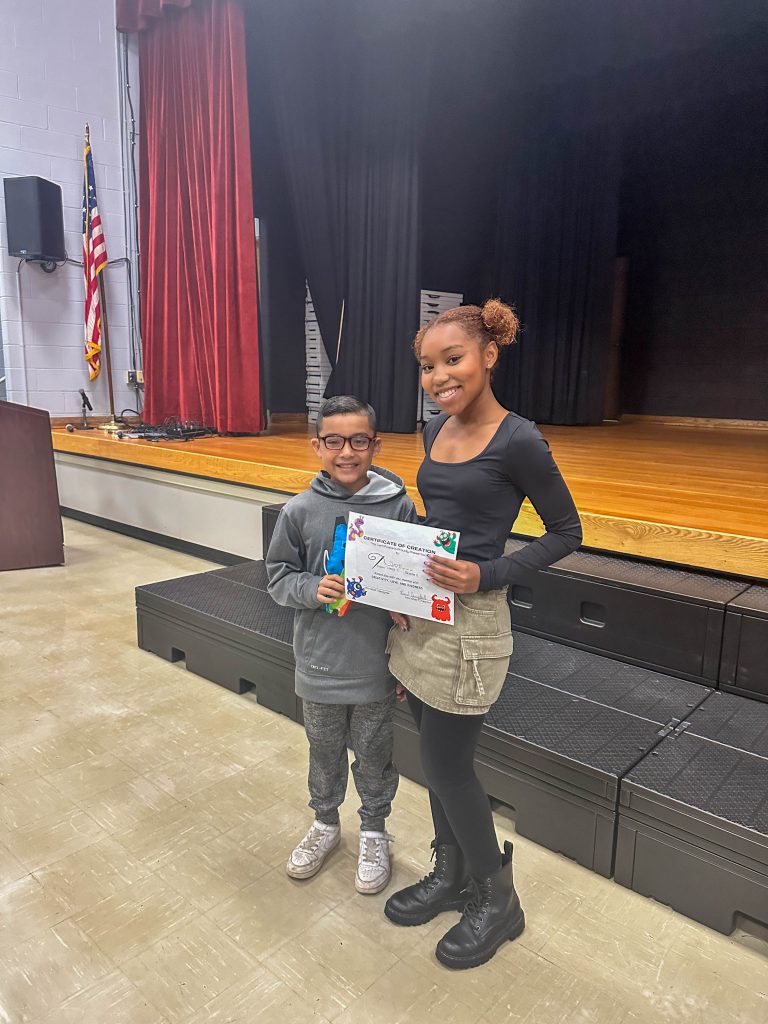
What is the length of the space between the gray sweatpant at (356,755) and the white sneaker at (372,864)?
0.06ft

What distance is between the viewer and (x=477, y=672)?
3.27 ft

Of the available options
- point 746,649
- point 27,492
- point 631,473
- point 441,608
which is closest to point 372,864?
point 441,608

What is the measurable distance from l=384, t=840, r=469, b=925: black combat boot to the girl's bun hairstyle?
850mm

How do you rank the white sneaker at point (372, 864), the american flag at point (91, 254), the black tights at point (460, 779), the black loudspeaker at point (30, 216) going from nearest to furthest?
the black tights at point (460, 779), the white sneaker at point (372, 864), the black loudspeaker at point (30, 216), the american flag at point (91, 254)

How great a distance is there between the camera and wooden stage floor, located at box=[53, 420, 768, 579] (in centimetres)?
187

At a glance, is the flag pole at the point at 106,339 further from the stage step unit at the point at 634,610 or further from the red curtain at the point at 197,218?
the stage step unit at the point at 634,610

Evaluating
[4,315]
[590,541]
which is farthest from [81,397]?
[590,541]

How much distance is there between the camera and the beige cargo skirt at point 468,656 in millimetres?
1000

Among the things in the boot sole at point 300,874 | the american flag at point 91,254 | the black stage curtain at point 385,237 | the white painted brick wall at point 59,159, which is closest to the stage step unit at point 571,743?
the boot sole at point 300,874

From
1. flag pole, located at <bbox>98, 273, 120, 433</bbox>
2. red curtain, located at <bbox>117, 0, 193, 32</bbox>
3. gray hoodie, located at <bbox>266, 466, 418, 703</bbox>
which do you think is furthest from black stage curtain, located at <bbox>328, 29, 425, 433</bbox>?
gray hoodie, located at <bbox>266, 466, 418, 703</bbox>

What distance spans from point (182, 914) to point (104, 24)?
5.91 metres

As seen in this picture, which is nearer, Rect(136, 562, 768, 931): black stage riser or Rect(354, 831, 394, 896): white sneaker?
Rect(136, 562, 768, 931): black stage riser

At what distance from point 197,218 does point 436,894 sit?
4.40m

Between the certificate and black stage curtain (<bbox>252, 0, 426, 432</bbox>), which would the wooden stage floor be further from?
the certificate
